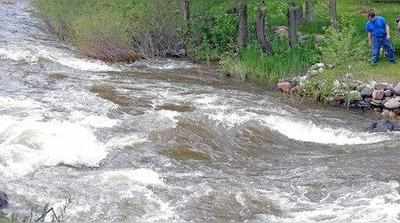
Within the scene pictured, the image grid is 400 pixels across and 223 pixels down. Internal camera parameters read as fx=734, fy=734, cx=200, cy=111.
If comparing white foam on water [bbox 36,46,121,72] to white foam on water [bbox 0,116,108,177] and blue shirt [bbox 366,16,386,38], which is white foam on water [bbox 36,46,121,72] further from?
white foam on water [bbox 0,116,108,177]

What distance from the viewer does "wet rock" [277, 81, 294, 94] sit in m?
20.9

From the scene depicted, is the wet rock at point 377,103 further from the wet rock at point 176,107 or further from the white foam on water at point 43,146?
the white foam on water at point 43,146

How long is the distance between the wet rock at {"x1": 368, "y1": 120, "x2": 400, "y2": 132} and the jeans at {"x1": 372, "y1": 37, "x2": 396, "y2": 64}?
3.89 metres

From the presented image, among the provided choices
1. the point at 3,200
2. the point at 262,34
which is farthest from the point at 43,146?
the point at 262,34

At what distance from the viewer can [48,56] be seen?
25.2 metres

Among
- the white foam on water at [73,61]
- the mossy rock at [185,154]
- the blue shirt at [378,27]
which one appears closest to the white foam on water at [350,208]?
the mossy rock at [185,154]

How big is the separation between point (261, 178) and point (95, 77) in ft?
34.1

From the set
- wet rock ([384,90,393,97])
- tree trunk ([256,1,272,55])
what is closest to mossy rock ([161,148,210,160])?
wet rock ([384,90,393,97])

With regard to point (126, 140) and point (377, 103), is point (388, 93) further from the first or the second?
point (126, 140)

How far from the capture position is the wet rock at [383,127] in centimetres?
1683

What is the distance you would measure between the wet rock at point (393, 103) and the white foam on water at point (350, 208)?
6746 millimetres

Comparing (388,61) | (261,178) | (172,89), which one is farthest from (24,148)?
(388,61)

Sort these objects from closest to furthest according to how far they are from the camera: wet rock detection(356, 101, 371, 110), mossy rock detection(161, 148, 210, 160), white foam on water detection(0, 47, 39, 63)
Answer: mossy rock detection(161, 148, 210, 160), wet rock detection(356, 101, 371, 110), white foam on water detection(0, 47, 39, 63)

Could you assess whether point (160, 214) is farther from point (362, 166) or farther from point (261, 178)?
point (362, 166)
